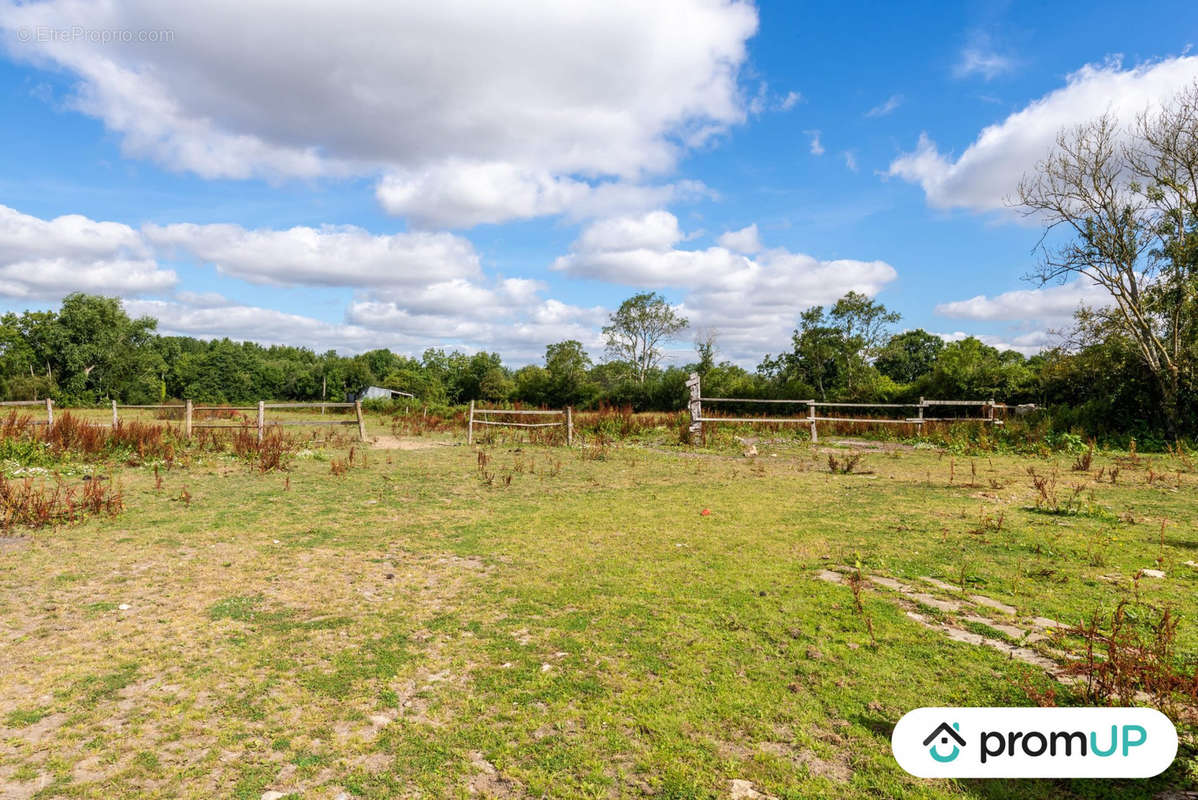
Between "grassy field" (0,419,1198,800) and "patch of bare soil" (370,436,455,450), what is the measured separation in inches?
321

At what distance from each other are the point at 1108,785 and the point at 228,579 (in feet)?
19.4

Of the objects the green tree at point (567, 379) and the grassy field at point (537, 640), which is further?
the green tree at point (567, 379)

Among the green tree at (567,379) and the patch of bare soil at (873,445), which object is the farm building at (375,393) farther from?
the patch of bare soil at (873,445)

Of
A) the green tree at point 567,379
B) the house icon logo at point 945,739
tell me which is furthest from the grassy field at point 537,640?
the green tree at point 567,379

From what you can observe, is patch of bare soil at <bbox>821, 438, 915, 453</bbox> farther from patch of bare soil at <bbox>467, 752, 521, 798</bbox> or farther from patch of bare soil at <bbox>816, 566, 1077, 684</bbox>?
patch of bare soil at <bbox>467, 752, 521, 798</bbox>

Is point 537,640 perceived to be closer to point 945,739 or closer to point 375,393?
point 945,739

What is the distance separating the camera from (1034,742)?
8.51 ft

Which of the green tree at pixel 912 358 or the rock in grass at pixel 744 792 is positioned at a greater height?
the green tree at pixel 912 358

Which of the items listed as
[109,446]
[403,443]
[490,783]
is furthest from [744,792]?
[403,443]

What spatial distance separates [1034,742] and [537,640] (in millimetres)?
2664

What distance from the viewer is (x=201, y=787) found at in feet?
7.72

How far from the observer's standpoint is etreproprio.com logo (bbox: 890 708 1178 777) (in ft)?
7.91

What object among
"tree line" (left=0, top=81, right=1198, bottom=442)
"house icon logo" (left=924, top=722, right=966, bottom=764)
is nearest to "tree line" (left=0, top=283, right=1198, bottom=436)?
"tree line" (left=0, top=81, right=1198, bottom=442)

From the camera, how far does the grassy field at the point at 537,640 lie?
2463mm
